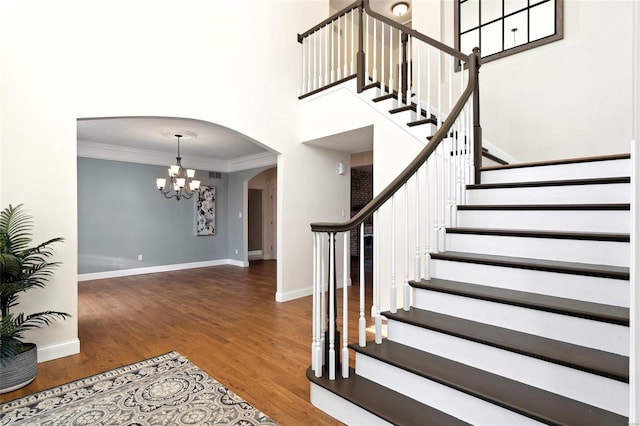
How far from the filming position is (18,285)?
8.27 ft

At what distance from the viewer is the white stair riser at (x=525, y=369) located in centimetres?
149

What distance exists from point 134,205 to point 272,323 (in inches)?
184

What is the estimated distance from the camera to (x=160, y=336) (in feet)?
11.4

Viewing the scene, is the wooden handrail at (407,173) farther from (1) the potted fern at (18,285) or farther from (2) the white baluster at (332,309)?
(1) the potted fern at (18,285)

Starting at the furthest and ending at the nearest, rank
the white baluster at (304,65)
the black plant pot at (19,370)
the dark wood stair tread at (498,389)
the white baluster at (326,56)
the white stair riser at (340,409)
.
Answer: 1. the white baluster at (304,65)
2. the white baluster at (326,56)
3. the black plant pot at (19,370)
4. the white stair riser at (340,409)
5. the dark wood stair tread at (498,389)

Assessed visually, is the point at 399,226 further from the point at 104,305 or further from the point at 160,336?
the point at 104,305

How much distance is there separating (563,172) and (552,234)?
86cm

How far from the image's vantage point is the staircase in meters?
1.59

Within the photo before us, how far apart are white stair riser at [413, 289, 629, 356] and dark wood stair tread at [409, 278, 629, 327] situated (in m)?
0.04

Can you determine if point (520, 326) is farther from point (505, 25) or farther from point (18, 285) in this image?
point (505, 25)

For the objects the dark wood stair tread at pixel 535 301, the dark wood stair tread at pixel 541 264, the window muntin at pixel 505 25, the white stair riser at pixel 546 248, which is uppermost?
the window muntin at pixel 505 25

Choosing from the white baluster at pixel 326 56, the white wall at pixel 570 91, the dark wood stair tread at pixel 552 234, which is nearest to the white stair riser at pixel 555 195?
the dark wood stair tread at pixel 552 234

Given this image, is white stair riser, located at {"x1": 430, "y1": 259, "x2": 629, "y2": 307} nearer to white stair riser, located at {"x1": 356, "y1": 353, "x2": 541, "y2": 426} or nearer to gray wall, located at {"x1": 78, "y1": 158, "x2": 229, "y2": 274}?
white stair riser, located at {"x1": 356, "y1": 353, "x2": 541, "y2": 426}

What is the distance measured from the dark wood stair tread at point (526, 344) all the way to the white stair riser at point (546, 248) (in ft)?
2.01
